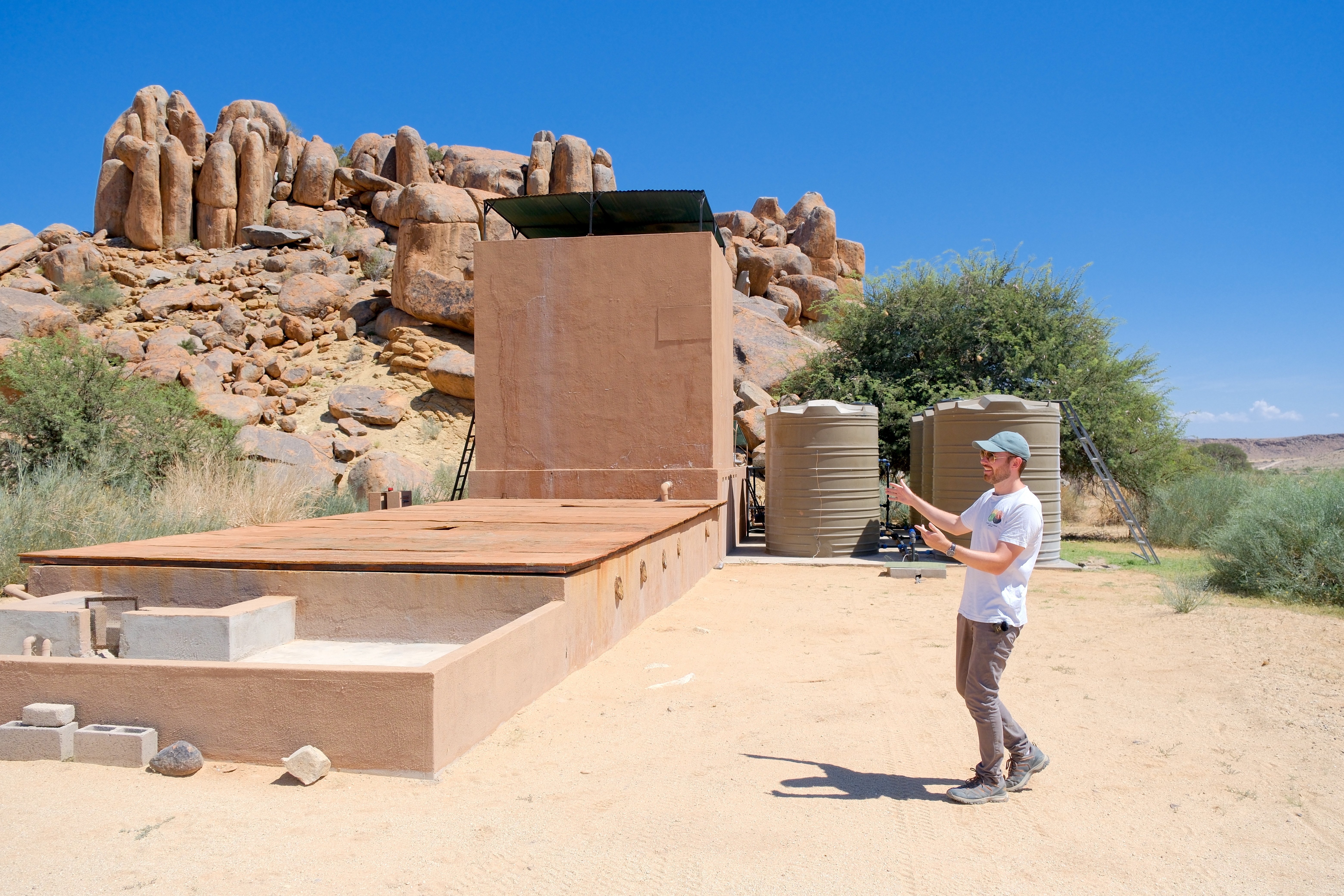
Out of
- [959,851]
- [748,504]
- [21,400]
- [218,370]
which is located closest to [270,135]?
[218,370]

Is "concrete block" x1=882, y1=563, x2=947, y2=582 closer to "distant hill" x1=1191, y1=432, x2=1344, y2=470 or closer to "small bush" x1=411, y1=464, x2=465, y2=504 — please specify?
"small bush" x1=411, y1=464, x2=465, y2=504

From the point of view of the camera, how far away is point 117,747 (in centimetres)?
423

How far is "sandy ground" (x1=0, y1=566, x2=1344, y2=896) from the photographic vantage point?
10.4ft

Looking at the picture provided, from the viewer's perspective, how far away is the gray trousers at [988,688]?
12.3ft

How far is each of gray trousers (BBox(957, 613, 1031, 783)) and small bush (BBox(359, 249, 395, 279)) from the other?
30.4 metres

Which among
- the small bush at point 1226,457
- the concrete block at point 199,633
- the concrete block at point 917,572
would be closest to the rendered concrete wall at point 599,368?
the concrete block at point 917,572

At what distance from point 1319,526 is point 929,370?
9127 mm

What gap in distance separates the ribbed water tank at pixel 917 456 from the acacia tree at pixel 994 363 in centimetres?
179

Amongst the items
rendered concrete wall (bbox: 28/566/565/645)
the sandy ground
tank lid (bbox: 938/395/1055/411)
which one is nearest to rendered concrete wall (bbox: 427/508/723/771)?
the sandy ground

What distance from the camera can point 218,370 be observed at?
24688 mm

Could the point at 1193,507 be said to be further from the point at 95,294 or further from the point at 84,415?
the point at 95,294

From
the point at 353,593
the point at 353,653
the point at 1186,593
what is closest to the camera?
the point at 353,653

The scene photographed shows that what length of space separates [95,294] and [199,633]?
95.2 ft

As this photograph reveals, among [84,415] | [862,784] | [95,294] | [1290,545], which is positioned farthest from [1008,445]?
[95,294]
